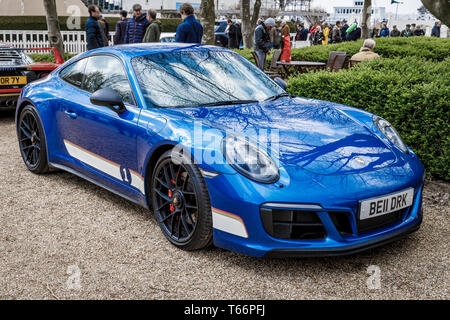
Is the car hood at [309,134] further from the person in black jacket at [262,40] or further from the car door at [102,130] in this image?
the person in black jacket at [262,40]

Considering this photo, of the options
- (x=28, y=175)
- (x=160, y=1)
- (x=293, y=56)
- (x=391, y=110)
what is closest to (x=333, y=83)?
(x=391, y=110)

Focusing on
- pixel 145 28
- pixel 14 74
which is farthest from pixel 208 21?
pixel 14 74

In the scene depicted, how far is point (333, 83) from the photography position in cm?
559

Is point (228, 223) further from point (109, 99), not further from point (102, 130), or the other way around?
point (102, 130)

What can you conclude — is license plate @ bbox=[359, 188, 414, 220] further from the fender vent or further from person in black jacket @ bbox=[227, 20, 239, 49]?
person in black jacket @ bbox=[227, 20, 239, 49]

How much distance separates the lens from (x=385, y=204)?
2.96 meters

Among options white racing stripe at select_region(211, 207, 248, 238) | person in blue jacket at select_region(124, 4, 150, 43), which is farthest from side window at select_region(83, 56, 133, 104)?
person in blue jacket at select_region(124, 4, 150, 43)

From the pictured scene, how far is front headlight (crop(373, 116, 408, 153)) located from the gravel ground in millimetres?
681

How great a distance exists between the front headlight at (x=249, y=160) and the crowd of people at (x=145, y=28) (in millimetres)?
5656

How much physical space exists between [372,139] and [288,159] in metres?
0.78

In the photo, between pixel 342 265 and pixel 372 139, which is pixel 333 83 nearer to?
pixel 372 139

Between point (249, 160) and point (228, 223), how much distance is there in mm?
403

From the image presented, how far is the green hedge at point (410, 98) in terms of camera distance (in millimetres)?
4586

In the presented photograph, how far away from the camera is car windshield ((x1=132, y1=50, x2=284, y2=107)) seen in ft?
12.2
